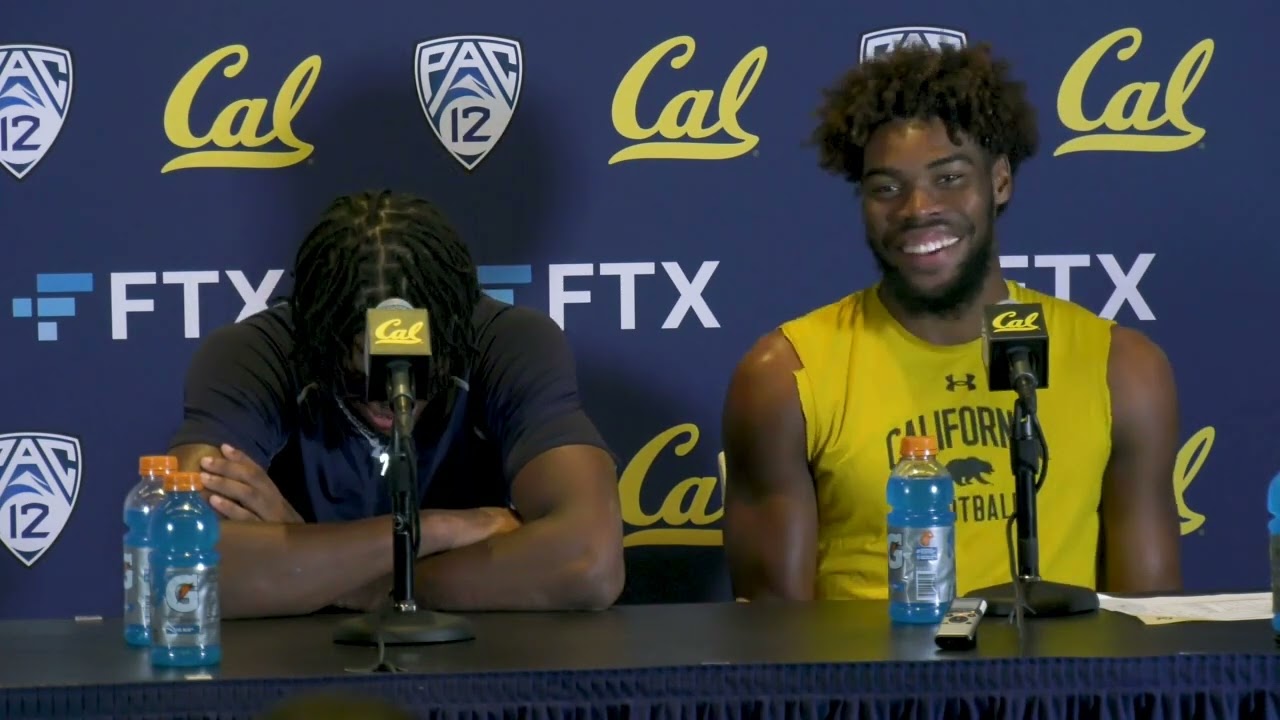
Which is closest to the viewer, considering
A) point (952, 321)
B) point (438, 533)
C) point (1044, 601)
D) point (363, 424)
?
point (1044, 601)

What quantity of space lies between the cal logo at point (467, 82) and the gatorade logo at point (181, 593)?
1.46 m

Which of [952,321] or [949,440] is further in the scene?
[952,321]

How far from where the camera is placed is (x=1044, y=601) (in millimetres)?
2010

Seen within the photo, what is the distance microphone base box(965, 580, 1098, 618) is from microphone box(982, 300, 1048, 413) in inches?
10.1

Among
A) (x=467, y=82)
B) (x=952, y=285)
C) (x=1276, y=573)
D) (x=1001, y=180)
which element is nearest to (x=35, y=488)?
(x=467, y=82)

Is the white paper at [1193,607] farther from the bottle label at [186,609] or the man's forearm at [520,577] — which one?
the bottle label at [186,609]

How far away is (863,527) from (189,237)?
1329 mm

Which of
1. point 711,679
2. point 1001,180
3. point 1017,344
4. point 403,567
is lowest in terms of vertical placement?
point 711,679

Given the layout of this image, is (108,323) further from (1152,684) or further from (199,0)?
(1152,684)

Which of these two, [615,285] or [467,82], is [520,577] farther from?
[467,82]

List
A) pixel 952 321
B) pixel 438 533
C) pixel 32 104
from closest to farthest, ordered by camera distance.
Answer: pixel 438 533
pixel 952 321
pixel 32 104

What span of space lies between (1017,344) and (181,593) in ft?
3.08

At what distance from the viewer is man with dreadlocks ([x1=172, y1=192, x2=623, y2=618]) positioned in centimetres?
217

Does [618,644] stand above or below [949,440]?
below
